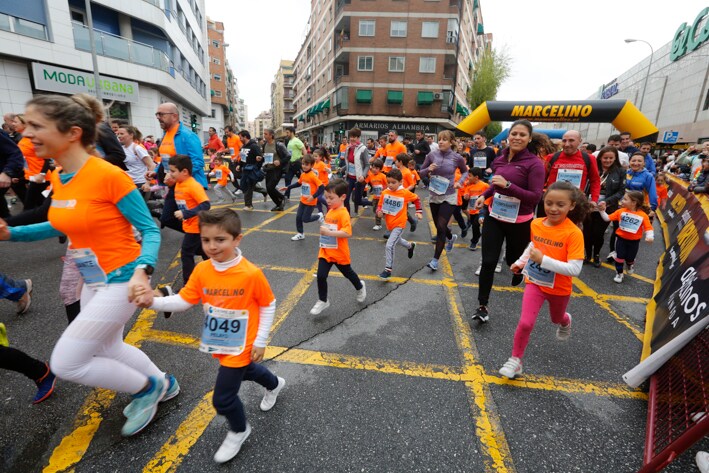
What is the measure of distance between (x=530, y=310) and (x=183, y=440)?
8.91 ft

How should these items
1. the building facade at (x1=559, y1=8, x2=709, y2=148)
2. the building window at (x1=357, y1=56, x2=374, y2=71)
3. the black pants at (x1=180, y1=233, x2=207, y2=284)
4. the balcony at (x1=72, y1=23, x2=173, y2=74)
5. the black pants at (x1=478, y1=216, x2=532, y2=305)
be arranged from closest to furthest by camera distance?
the black pants at (x1=478, y1=216, x2=532, y2=305) < the black pants at (x1=180, y1=233, x2=207, y2=284) < the balcony at (x1=72, y1=23, x2=173, y2=74) < the building facade at (x1=559, y1=8, x2=709, y2=148) < the building window at (x1=357, y1=56, x2=374, y2=71)

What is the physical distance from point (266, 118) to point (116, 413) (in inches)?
7578

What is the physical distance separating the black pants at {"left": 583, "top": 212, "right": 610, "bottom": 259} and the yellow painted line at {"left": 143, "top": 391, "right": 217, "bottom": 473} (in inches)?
243

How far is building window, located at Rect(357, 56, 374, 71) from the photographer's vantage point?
3412 cm

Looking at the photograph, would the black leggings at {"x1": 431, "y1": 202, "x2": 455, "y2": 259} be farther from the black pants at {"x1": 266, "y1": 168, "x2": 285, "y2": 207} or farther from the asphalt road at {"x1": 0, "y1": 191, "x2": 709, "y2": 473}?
the black pants at {"x1": 266, "y1": 168, "x2": 285, "y2": 207}

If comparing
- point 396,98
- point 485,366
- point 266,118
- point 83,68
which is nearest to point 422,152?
point 485,366

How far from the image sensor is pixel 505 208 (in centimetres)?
360

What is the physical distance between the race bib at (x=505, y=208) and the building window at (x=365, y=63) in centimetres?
3475

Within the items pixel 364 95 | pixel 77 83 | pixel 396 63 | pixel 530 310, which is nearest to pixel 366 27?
pixel 396 63

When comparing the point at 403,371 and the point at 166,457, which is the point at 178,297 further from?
the point at 403,371

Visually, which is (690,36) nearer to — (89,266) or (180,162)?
(180,162)

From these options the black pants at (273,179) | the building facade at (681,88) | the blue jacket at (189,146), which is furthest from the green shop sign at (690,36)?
the blue jacket at (189,146)

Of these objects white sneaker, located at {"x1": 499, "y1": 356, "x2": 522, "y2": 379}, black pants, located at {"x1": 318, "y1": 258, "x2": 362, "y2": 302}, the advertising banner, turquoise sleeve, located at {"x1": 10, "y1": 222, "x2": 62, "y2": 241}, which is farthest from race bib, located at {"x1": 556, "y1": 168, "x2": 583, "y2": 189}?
turquoise sleeve, located at {"x1": 10, "y1": 222, "x2": 62, "y2": 241}

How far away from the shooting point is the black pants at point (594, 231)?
574cm
